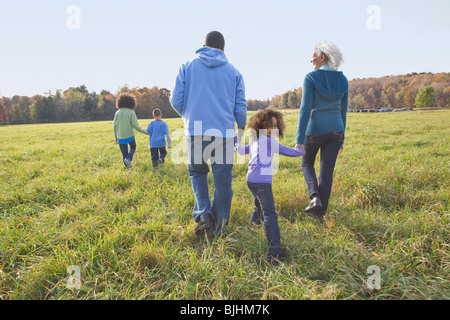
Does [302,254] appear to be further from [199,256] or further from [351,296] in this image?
[199,256]

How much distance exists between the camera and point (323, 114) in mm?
2822

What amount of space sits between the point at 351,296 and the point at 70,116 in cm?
7827

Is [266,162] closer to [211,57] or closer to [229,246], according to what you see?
[229,246]

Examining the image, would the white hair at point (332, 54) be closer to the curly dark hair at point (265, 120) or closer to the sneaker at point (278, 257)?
the curly dark hair at point (265, 120)

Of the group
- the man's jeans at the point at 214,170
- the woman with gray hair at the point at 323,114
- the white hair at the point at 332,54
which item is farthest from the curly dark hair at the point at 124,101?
the white hair at the point at 332,54

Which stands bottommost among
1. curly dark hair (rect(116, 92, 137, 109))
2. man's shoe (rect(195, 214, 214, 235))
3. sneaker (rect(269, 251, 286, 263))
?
sneaker (rect(269, 251, 286, 263))

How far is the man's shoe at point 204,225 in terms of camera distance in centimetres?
251

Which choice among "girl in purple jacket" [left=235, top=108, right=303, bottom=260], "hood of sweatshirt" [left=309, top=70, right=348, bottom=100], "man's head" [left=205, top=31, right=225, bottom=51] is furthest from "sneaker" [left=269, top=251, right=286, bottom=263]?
"man's head" [left=205, top=31, right=225, bottom=51]

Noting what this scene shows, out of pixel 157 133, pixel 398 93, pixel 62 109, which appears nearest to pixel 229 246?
pixel 157 133

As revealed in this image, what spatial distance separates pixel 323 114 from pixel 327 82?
377 mm

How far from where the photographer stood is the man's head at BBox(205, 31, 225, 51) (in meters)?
2.68

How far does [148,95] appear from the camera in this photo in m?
54.2

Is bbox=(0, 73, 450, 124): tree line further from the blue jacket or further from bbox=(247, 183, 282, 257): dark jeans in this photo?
bbox=(247, 183, 282, 257): dark jeans
